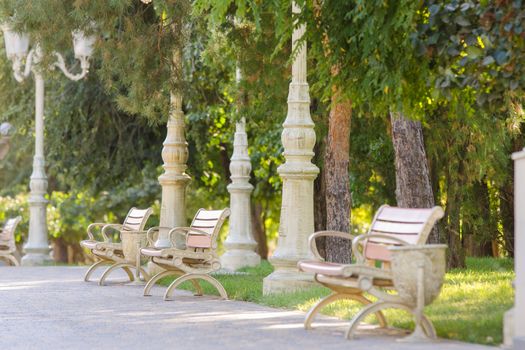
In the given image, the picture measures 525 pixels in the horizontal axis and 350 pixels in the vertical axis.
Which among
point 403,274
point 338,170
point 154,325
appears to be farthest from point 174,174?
point 403,274

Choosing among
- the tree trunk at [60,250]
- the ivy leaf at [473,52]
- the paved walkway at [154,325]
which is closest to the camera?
the paved walkway at [154,325]

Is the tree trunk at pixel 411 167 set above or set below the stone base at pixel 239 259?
above

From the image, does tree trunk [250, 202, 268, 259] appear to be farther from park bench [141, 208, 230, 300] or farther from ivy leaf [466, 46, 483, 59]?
ivy leaf [466, 46, 483, 59]

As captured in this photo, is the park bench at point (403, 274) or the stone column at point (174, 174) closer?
the park bench at point (403, 274)

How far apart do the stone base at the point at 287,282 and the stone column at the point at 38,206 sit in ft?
36.4

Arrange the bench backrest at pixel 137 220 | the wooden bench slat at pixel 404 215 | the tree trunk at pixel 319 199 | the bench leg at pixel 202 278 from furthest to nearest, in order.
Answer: the tree trunk at pixel 319 199 → the bench backrest at pixel 137 220 → the bench leg at pixel 202 278 → the wooden bench slat at pixel 404 215

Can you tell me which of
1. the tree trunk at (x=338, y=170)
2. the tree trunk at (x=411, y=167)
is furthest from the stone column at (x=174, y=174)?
the tree trunk at (x=411, y=167)

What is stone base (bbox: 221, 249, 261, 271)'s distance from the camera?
19.4 meters

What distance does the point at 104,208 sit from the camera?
105 ft

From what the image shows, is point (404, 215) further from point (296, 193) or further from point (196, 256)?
point (196, 256)

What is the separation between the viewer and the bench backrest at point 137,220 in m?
15.8

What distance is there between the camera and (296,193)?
42.7 feet

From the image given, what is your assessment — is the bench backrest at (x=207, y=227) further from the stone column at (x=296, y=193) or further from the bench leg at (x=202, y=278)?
the stone column at (x=296, y=193)

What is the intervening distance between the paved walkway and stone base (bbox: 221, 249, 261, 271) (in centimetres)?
481
